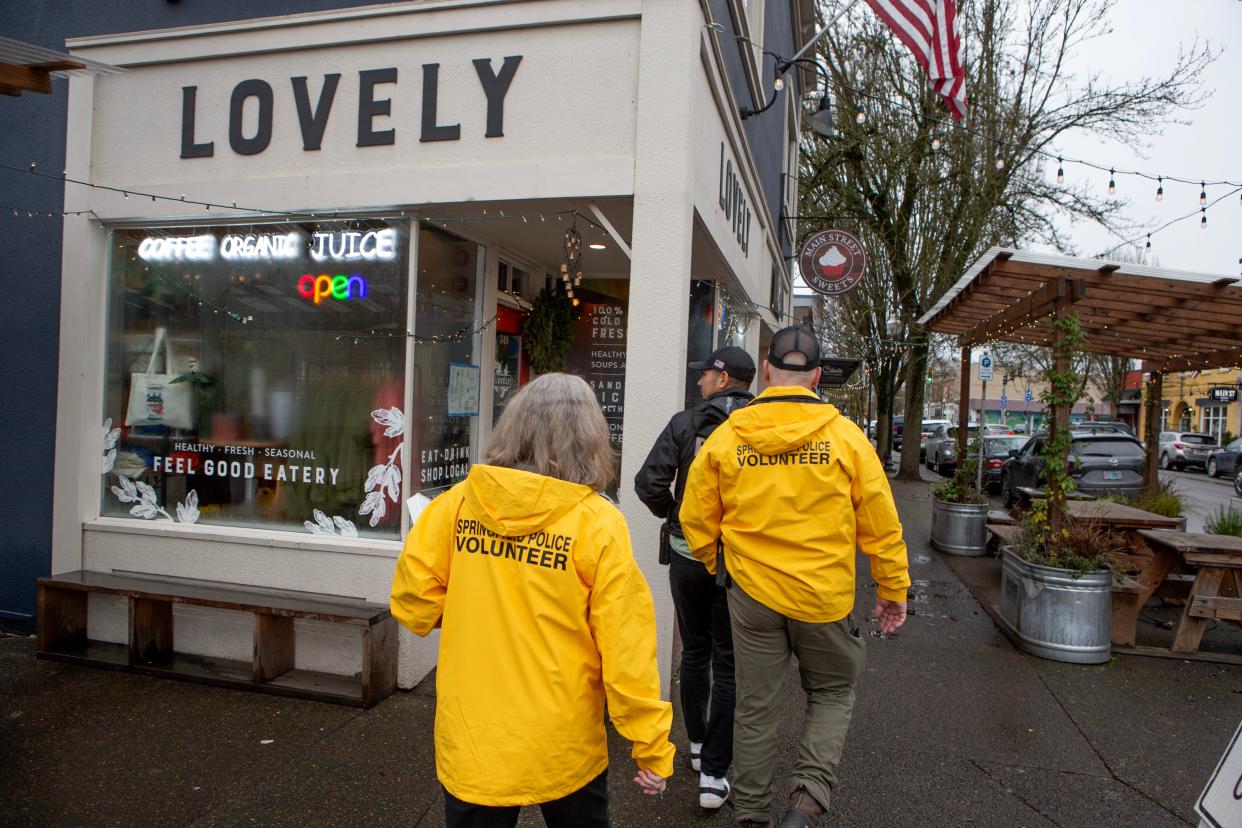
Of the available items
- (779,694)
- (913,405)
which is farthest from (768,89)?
(913,405)

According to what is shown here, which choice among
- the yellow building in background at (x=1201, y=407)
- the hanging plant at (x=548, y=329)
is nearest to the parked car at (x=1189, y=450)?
the yellow building in background at (x=1201, y=407)

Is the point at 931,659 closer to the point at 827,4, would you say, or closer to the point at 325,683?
the point at 325,683

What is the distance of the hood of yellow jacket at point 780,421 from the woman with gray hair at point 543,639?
95cm

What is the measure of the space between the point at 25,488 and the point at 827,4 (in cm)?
1572

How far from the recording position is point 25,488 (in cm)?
539

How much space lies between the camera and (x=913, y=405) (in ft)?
59.6

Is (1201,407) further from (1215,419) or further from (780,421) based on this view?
(780,421)

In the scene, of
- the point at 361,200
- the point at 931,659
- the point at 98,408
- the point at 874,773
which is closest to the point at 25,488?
the point at 98,408

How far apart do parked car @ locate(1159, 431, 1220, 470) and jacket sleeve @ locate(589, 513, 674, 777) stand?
33860 mm

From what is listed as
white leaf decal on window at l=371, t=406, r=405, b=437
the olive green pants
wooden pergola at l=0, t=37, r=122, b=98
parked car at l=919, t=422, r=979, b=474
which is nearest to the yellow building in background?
parked car at l=919, t=422, r=979, b=474

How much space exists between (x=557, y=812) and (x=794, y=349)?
184 cm

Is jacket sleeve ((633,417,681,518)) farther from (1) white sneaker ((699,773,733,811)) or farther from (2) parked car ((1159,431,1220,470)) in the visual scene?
(2) parked car ((1159,431,1220,470))

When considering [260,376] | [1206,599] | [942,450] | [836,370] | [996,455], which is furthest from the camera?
[942,450]

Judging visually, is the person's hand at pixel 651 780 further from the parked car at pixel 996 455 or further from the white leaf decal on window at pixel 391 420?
the parked car at pixel 996 455
